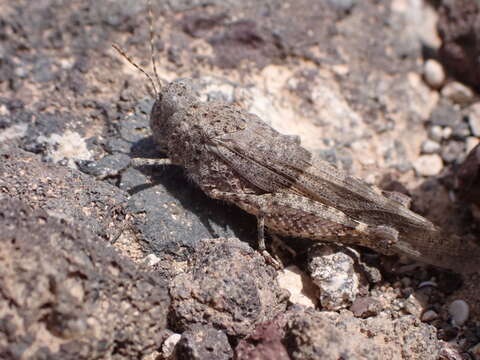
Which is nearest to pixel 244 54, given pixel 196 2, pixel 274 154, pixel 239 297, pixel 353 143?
pixel 196 2

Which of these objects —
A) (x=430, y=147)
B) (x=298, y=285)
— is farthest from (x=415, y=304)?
(x=430, y=147)

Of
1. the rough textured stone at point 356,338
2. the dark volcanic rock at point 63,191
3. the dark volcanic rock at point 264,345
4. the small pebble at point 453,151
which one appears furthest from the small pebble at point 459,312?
the dark volcanic rock at point 63,191

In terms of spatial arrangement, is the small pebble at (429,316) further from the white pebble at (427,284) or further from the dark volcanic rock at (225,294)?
the dark volcanic rock at (225,294)

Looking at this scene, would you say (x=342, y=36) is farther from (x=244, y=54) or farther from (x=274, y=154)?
(x=274, y=154)

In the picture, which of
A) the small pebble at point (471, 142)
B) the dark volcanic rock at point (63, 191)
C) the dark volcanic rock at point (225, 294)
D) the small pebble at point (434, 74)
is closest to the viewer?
the dark volcanic rock at point (225, 294)

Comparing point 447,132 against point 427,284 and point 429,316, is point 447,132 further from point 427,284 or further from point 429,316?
point 429,316

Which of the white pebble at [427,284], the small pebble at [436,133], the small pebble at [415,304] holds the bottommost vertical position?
the small pebble at [415,304]
